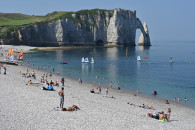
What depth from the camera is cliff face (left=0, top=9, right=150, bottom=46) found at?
132 metres

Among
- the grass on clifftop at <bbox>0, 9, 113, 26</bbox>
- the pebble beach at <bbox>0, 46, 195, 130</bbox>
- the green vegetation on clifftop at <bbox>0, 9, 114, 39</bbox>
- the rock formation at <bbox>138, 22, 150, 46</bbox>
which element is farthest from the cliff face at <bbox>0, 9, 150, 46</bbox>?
the pebble beach at <bbox>0, 46, 195, 130</bbox>

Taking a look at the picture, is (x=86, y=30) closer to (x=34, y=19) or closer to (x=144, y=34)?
(x=34, y=19)

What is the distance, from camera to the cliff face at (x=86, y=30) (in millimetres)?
131875

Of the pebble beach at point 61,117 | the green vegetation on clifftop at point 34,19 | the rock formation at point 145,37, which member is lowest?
the pebble beach at point 61,117

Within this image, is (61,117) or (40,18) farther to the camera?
(40,18)

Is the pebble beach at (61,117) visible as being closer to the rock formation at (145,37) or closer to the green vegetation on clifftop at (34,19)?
the green vegetation on clifftop at (34,19)

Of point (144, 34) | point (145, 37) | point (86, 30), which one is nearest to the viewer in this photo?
point (86, 30)

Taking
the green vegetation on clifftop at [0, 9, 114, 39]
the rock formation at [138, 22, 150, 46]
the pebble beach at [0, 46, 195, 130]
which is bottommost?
the pebble beach at [0, 46, 195, 130]

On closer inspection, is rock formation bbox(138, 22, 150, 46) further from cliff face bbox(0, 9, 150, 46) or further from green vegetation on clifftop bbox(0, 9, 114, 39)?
green vegetation on clifftop bbox(0, 9, 114, 39)

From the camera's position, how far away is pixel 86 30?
152 metres

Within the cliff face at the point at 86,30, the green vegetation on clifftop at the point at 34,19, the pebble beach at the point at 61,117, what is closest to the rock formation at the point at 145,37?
the cliff face at the point at 86,30

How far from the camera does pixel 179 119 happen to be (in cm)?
2334

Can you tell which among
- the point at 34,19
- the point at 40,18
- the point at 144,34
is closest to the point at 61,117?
the point at 34,19

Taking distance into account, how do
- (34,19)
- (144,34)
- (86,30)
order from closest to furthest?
(86,30) → (34,19) → (144,34)
